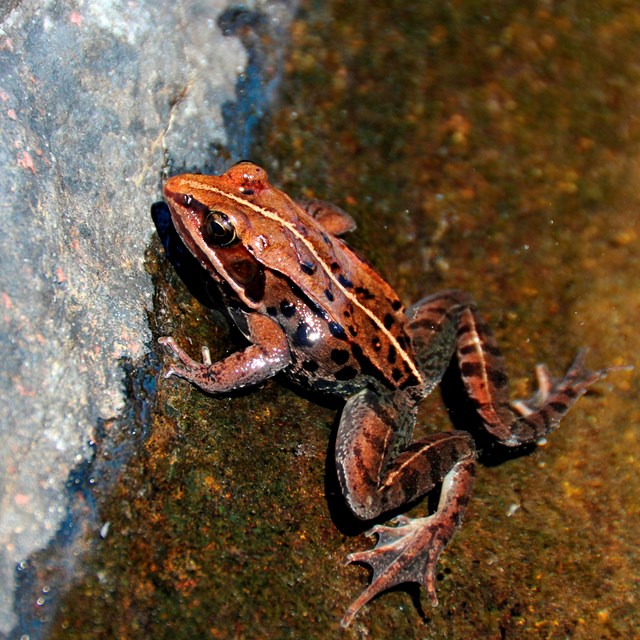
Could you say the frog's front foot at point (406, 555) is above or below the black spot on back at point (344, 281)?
below

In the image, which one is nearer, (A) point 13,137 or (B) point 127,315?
(A) point 13,137

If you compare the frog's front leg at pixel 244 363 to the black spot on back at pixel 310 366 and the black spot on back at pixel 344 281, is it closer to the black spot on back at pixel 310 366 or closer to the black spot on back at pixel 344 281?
the black spot on back at pixel 310 366

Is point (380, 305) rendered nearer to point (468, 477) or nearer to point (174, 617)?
point (468, 477)

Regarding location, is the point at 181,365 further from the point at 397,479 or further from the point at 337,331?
the point at 397,479

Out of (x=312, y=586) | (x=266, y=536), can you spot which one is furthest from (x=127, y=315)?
(x=312, y=586)

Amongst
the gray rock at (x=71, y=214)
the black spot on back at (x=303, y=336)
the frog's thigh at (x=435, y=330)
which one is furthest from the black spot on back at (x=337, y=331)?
the gray rock at (x=71, y=214)

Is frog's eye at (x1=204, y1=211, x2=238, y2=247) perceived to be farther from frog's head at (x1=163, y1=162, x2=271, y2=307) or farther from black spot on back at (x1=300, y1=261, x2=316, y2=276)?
black spot on back at (x1=300, y1=261, x2=316, y2=276)
